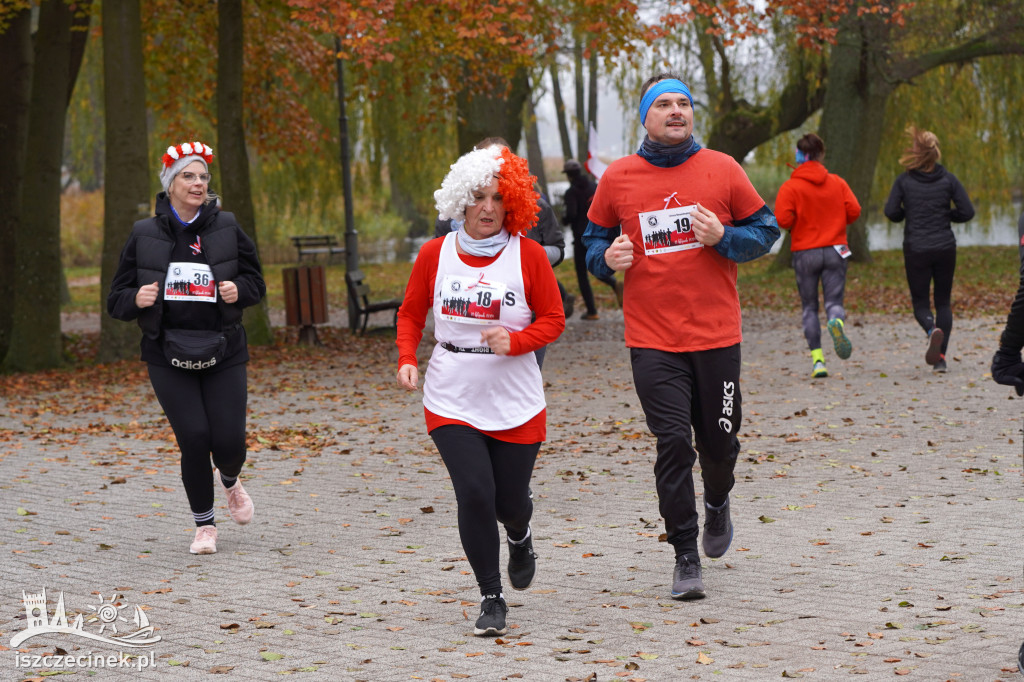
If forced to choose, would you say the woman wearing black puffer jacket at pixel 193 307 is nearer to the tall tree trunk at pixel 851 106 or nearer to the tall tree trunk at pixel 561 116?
the tall tree trunk at pixel 851 106

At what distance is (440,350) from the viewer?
215 inches

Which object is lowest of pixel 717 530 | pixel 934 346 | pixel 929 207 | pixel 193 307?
pixel 717 530

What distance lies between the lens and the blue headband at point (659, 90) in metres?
5.68

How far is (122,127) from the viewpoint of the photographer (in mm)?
16375

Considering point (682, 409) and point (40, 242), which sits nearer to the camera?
point (682, 409)

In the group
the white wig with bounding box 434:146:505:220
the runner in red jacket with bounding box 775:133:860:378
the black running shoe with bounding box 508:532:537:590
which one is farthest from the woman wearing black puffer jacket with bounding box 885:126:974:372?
A: the white wig with bounding box 434:146:505:220

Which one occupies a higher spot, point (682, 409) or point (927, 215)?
point (927, 215)

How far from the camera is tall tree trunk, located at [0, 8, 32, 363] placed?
57.0 feet

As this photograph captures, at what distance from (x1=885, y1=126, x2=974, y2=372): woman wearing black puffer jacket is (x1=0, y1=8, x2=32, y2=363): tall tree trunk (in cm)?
1116

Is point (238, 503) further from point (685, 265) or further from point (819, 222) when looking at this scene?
point (819, 222)

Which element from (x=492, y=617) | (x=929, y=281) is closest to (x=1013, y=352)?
(x=492, y=617)

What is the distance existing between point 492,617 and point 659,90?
229 centimetres

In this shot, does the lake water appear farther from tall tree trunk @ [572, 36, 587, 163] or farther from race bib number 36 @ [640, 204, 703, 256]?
race bib number 36 @ [640, 204, 703, 256]

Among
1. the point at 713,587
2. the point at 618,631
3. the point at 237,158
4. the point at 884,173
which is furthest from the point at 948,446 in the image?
the point at 884,173
